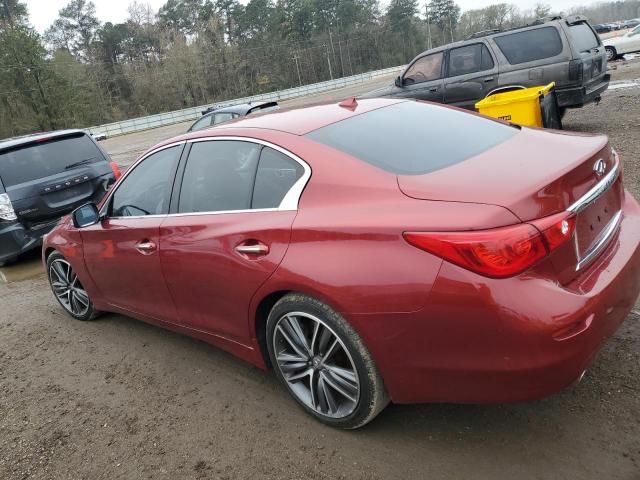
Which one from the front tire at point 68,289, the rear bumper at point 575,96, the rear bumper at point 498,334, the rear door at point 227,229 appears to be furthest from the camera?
the rear bumper at point 575,96

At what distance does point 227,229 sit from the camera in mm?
2988

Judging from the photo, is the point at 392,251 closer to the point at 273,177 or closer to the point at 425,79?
the point at 273,177

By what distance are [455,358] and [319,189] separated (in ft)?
3.31

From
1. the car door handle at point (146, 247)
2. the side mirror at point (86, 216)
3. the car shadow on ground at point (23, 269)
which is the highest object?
the side mirror at point (86, 216)

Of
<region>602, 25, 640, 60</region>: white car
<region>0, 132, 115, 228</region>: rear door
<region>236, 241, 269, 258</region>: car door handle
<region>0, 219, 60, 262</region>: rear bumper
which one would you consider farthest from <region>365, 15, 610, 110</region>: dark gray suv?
<region>602, 25, 640, 60</region>: white car

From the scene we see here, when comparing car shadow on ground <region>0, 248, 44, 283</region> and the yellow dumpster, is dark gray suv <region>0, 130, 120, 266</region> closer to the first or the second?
car shadow on ground <region>0, 248, 44, 283</region>

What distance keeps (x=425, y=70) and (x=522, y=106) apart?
3.26m

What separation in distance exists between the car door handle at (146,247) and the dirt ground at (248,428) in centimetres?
86

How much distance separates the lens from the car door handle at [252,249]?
277cm

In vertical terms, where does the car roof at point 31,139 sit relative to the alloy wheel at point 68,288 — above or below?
above

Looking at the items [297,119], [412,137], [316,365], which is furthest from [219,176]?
[316,365]

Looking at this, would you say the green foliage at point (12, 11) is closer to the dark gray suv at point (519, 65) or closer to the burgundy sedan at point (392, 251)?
the dark gray suv at point (519, 65)

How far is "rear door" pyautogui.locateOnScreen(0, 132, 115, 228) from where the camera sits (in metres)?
6.70

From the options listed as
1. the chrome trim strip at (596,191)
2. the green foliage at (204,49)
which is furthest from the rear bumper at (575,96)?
the green foliage at (204,49)
